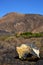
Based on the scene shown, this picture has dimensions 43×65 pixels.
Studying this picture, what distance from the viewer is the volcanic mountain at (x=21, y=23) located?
75.0 meters

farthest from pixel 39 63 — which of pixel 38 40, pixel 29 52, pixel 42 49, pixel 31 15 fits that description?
pixel 31 15

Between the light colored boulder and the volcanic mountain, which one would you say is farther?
the volcanic mountain

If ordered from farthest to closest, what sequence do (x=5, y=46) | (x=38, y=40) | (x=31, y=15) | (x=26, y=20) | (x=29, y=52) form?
(x=31, y=15) → (x=26, y=20) → (x=38, y=40) → (x=5, y=46) → (x=29, y=52)

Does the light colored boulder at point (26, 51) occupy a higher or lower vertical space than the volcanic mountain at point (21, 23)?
lower

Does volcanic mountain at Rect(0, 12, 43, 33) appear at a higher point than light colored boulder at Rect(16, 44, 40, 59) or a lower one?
higher

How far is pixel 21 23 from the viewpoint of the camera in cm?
7800

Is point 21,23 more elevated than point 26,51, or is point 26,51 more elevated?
point 21,23

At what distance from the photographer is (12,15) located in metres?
82.7

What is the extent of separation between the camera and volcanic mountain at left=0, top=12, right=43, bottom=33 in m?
75.0

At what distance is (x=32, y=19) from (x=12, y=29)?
9.88 meters

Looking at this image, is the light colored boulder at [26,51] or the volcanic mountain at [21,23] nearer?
the light colored boulder at [26,51]

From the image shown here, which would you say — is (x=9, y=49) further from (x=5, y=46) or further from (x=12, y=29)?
(x=12, y=29)

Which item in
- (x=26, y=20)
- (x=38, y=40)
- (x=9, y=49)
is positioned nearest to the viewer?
(x=9, y=49)

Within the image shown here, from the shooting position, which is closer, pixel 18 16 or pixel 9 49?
pixel 9 49
